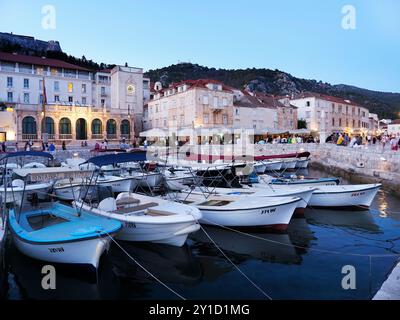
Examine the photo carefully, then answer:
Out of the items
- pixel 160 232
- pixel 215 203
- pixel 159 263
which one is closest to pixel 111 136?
pixel 215 203

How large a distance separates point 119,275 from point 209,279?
7.96 feet

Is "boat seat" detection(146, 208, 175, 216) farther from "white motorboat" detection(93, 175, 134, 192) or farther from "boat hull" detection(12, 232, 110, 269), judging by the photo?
"white motorboat" detection(93, 175, 134, 192)

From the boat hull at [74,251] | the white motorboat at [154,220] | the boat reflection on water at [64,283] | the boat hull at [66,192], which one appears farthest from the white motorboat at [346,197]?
the boat hull at [66,192]

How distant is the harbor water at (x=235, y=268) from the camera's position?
25.3ft

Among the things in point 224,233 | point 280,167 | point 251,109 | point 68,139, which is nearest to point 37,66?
point 68,139

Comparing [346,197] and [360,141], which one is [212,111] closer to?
[360,141]

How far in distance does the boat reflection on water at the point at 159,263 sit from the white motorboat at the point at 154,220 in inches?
11.2

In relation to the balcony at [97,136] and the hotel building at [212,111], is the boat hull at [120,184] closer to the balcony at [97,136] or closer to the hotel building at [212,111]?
the hotel building at [212,111]

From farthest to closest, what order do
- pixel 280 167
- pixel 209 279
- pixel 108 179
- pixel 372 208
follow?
pixel 280 167 < pixel 108 179 < pixel 372 208 < pixel 209 279

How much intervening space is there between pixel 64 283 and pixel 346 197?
41.7ft
